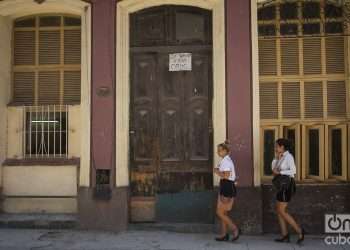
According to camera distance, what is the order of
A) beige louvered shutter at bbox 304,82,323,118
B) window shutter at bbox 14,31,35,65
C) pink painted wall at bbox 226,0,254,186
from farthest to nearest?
window shutter at bbox 14,31,35,65 < beige louvered shutter at bbox 304,82,323,118 < pink painted wall at bbox 226,0,254,186

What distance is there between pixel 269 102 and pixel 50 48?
4.00 m

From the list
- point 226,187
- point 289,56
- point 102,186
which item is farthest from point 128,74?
point 289,56

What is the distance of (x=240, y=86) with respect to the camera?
8.30 meters

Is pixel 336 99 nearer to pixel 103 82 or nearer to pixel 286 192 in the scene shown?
pixel 286 192

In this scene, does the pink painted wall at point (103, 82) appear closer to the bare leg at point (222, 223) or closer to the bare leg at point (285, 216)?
the bare leg at point (222, 223)

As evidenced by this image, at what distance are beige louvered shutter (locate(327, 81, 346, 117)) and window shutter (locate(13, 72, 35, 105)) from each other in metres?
5.19

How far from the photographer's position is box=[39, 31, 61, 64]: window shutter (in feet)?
30.2

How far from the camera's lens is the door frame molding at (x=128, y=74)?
8328 mm

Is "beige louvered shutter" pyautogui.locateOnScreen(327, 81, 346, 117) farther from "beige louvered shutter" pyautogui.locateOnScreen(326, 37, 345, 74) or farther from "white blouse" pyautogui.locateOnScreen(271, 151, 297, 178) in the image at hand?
"white blouse" pyautogui.locateOnScreen(271, 151, 297, 178)

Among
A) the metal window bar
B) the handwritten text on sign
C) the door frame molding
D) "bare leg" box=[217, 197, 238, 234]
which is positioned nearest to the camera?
"bare leg" box=[217, 197, 238, 234]

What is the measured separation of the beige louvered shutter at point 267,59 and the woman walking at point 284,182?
1.59 meters

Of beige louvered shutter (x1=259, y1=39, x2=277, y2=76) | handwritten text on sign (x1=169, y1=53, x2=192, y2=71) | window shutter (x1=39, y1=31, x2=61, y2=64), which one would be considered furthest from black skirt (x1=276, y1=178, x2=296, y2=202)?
window shutter (x1=39, y1=31, x2=61, y2=64)

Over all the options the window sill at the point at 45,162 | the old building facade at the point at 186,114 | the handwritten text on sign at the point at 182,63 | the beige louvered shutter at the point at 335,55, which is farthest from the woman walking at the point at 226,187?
the window sill at the point at 45,162

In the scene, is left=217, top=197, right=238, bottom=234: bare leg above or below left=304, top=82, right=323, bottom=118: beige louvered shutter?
below
